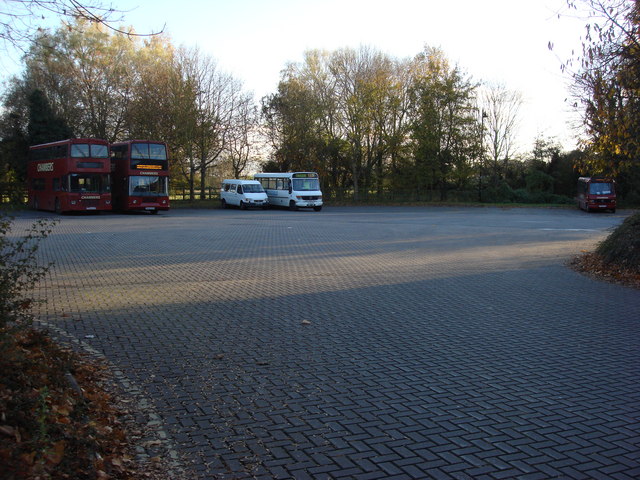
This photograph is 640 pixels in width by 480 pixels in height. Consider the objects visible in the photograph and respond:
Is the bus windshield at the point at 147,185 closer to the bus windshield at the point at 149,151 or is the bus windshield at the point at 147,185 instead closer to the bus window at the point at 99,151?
the bus windshield at the point at 149,151

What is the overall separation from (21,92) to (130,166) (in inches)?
826

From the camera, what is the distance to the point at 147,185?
35812 millimetres

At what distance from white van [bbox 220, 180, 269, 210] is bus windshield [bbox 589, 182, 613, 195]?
2480cm

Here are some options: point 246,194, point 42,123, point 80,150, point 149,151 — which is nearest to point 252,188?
point 246,194

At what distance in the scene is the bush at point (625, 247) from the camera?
12352mm

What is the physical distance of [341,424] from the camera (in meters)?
4.44

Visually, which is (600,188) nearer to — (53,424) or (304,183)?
(304,183)

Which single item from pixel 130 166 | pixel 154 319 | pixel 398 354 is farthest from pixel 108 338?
pixel 130 166

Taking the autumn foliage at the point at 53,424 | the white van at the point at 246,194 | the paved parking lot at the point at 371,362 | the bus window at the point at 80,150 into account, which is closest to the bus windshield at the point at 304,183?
the white van at the point at 246,194

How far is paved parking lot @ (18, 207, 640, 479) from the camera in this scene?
3.97 m

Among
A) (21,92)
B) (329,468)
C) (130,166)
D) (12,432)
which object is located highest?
(21,92)

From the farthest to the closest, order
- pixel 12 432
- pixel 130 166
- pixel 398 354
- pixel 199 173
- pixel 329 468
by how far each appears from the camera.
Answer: pixel 199 173
pixel 130 166
pixel 398 354
pixel 329 468
pixel 12 432

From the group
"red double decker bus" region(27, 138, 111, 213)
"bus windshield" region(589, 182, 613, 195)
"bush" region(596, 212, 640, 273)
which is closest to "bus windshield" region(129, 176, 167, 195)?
"red double decker bus" region(27, 138, 111, 213)

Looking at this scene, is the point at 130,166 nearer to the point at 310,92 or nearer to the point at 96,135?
the point at 96,135
